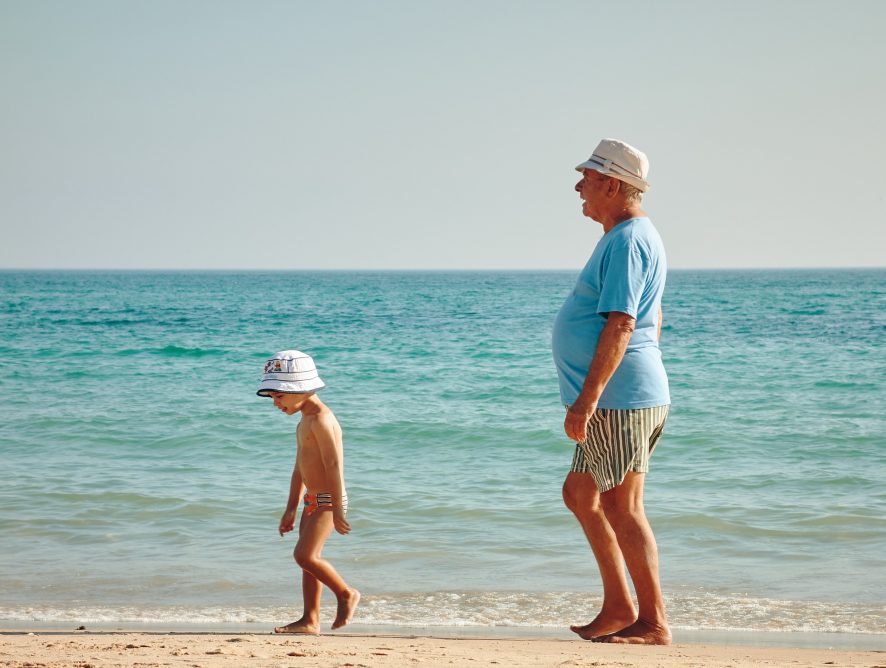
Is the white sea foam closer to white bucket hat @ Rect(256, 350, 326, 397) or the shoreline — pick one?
the shoreline

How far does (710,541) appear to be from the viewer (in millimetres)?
5773

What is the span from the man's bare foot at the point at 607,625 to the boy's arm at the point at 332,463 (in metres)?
0.97

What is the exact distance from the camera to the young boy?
12.7ft

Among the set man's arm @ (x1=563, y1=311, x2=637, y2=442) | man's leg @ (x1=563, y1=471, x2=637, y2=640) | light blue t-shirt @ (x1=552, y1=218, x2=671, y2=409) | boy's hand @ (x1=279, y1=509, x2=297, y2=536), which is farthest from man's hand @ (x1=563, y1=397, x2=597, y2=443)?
boy's hand @ (x1=279, y1=509, x2=297, y2=536)

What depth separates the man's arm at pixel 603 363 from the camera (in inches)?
131

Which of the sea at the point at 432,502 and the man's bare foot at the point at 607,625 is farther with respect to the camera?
the sea at the point at 432,502

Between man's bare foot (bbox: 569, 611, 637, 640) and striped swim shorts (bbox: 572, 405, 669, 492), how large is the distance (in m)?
0.50

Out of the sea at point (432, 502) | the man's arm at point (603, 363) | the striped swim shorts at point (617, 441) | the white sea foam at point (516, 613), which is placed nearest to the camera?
the man's arm at point (603, 363)

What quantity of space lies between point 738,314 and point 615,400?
111 ft

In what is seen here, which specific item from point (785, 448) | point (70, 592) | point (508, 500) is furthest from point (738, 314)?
point (70, 592)

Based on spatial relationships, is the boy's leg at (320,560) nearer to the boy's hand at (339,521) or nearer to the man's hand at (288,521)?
the boy's hand at (339,521)

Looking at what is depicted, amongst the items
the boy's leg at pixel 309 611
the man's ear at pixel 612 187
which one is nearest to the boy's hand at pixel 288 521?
the boy's leg at pixel 309 611

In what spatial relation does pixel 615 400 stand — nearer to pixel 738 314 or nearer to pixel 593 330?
pixel 593 330

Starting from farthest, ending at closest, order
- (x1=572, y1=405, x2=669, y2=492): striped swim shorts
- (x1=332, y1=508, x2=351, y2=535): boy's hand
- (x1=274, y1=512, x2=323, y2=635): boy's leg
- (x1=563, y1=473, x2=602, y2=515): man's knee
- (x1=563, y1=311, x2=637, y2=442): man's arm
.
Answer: (x1=274, y1=512, x2=323, y2=635): boy's leg
(x1=332, y1=508, x2=351, y2=535): boy's hand
(x1=563, y1=473, x2=602, y2=515): man's knee
(x1=572, y1=405, x2=669, y2=492): striped swim shorts
(x1=563, y1=311, x2=637, y2=442): man's arm
